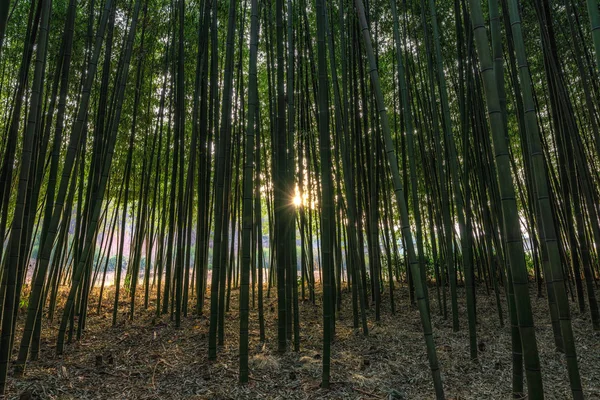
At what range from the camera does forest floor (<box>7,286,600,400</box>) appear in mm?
1675

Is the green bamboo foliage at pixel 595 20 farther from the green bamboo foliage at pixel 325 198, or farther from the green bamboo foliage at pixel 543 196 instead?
the green bamboo foliage at pixel 325 198

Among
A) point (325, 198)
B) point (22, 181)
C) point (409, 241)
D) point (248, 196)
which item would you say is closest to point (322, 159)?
point (325, 198)

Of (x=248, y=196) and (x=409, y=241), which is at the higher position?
(x=248, y=196)

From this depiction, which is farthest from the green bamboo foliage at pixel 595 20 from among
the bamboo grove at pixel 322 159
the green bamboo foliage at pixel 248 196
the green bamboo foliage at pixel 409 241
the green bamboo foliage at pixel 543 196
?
the green bamboo foliage at pixel 248 196

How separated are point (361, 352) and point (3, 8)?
2.33 metres

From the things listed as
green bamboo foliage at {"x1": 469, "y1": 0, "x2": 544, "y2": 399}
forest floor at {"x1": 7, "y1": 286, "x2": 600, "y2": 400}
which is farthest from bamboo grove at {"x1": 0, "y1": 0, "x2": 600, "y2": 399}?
forest floor at {"x1": 7, "y1": 286, "x2": 600, "y2": 400}

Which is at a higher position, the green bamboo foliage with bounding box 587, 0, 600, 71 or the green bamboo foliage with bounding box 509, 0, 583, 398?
the green bamboo foliage with bounding box 587, 0, 600, 71

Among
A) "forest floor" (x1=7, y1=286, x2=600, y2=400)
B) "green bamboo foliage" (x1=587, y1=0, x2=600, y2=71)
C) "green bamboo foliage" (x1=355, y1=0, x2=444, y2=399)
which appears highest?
"green bamboo foliage" (x1=587, y1=0, x2=600, y2=71)

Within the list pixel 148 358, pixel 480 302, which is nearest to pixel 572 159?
pixel 480 302

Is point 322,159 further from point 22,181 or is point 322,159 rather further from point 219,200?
point 22,181

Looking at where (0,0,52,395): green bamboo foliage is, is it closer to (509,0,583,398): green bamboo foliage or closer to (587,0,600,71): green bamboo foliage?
(509,0,583,398): green bamboo foliage

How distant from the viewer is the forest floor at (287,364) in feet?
5.49

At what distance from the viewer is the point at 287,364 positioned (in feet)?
6.41

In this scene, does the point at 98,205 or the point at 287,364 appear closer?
the point at 98,205
